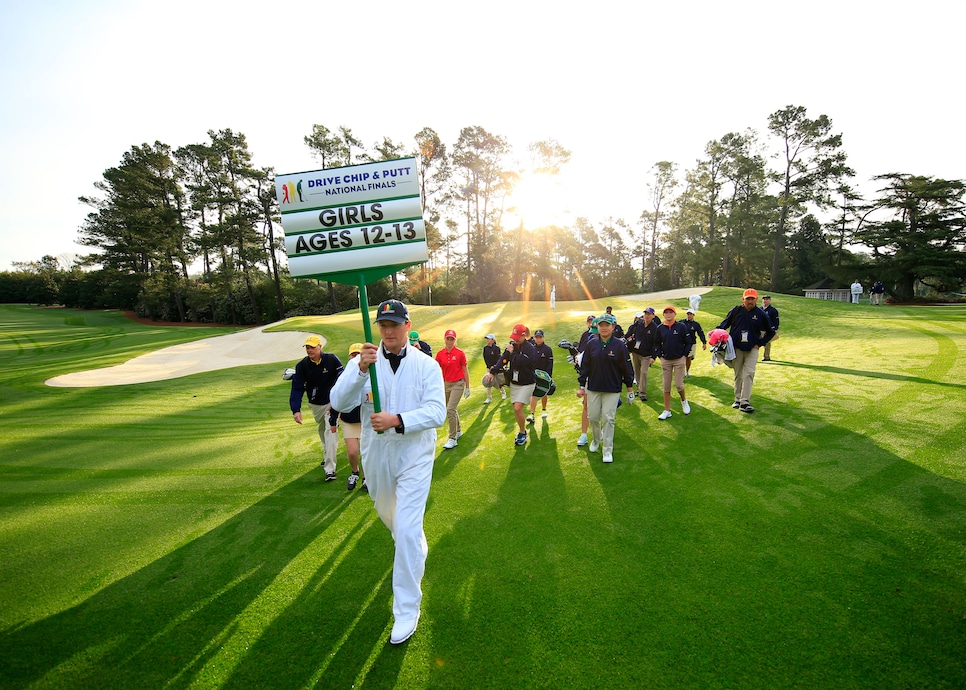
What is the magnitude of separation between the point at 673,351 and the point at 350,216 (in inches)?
273

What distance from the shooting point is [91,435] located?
9.44 m

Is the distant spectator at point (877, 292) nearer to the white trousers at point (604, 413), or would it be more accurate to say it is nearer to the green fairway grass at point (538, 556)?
the green fairway grass at point (538, 556)

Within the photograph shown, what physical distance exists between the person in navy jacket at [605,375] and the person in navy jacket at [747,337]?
3.07m

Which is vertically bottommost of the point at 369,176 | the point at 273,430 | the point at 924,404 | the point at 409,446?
the point at 273,430

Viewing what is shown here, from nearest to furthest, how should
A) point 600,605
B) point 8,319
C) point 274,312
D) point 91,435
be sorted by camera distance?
point 600,605
point 91,435
point 8,319
point 274,312

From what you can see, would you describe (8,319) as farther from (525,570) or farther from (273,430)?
(525,570)

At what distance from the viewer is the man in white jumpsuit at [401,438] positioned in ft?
11.4

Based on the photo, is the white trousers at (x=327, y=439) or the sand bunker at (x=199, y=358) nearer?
the white trousers at (x=327, y=439)

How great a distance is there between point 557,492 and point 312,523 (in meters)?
3.36

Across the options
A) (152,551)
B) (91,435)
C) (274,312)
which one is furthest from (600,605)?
(274,312)

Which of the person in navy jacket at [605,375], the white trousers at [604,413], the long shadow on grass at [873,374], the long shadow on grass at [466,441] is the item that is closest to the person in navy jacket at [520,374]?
the long shadow on grass at [466,441]

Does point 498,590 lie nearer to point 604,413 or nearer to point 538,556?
point 538,556

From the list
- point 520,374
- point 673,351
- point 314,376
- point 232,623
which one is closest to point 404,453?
point 232,623

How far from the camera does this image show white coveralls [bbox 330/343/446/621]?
347cm
